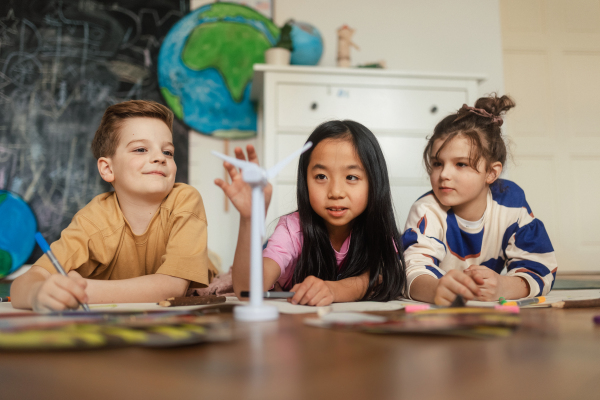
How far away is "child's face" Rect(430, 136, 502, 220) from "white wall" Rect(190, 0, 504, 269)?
2011mm

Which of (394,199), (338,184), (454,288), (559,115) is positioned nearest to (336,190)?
(338,184)

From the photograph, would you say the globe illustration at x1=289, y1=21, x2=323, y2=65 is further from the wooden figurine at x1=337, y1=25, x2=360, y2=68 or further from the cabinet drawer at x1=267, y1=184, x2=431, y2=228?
the cabinet drawer at x1=267, y1=184, x2=431, y2=228

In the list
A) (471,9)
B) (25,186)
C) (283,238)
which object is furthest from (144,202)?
(471,9)

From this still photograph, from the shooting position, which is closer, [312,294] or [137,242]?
[312,294]

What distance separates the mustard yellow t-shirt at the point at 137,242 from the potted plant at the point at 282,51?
1443 mm

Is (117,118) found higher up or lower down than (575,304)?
higher up

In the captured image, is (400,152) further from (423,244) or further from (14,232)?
(14,232)

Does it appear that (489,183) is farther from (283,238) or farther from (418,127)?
(418,127)

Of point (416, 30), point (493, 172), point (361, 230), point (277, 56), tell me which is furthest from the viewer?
point (416, 30)

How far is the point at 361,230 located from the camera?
1.23 metres

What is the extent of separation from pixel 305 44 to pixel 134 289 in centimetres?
208

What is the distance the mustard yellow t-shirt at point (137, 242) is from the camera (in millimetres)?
1098

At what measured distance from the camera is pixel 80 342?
1.19ft

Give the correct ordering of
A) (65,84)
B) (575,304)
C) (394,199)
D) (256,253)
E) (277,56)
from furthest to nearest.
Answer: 1. (65,84)
2. (277,56)
3. (394,199)
4. (575,304)
5. (256,253)
